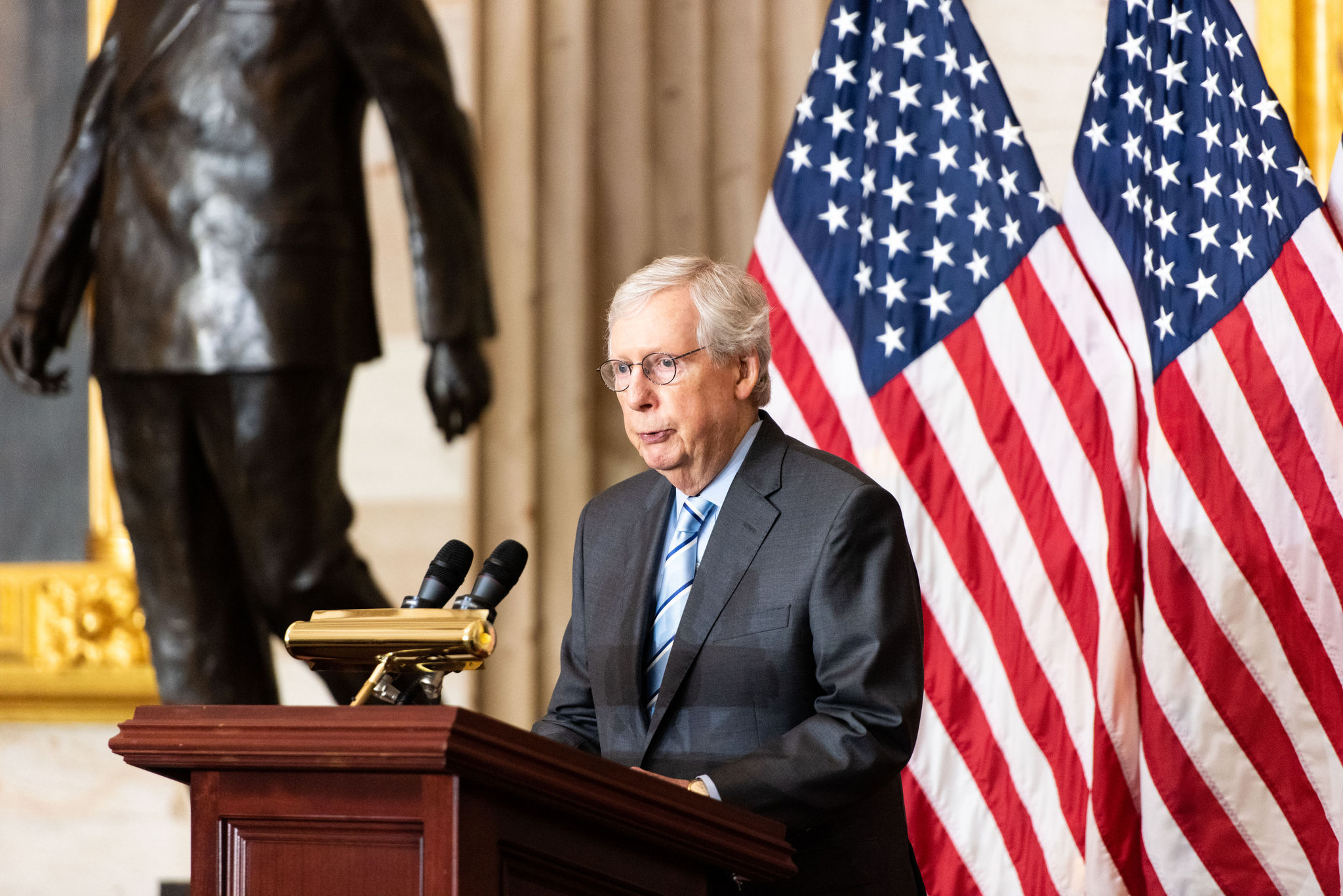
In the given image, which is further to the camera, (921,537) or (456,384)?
(456,384)

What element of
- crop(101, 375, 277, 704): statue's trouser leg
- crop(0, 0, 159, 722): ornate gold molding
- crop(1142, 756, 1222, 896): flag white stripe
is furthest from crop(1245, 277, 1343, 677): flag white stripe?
crop(0, 0, 159, 722): ornate gold molding

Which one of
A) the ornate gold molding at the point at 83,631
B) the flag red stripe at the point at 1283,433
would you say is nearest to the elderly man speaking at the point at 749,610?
the flag red stripe at the point at 1283,433

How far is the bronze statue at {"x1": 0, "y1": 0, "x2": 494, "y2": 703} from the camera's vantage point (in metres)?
4.07

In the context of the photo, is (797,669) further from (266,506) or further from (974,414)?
(266,506)

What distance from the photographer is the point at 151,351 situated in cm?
412

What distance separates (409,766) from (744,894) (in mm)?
771

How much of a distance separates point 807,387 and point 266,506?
1448 mm

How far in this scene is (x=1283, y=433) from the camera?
3.58 m

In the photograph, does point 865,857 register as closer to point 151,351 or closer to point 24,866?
point 151,351

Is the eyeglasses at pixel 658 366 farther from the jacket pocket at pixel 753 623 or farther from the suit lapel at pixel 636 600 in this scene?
the jacket pocket at pixel 753 623

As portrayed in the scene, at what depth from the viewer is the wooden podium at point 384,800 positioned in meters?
1.44

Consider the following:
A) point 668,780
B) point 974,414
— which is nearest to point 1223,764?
point 974,414

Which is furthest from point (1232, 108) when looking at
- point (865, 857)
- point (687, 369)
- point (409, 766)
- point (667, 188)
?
point (409, 766)

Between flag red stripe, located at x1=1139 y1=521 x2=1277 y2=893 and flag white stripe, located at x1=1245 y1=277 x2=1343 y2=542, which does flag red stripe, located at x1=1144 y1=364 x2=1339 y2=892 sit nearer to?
flag red stripe, located at x1=1139 y1=521 x2=1277 y2=893
